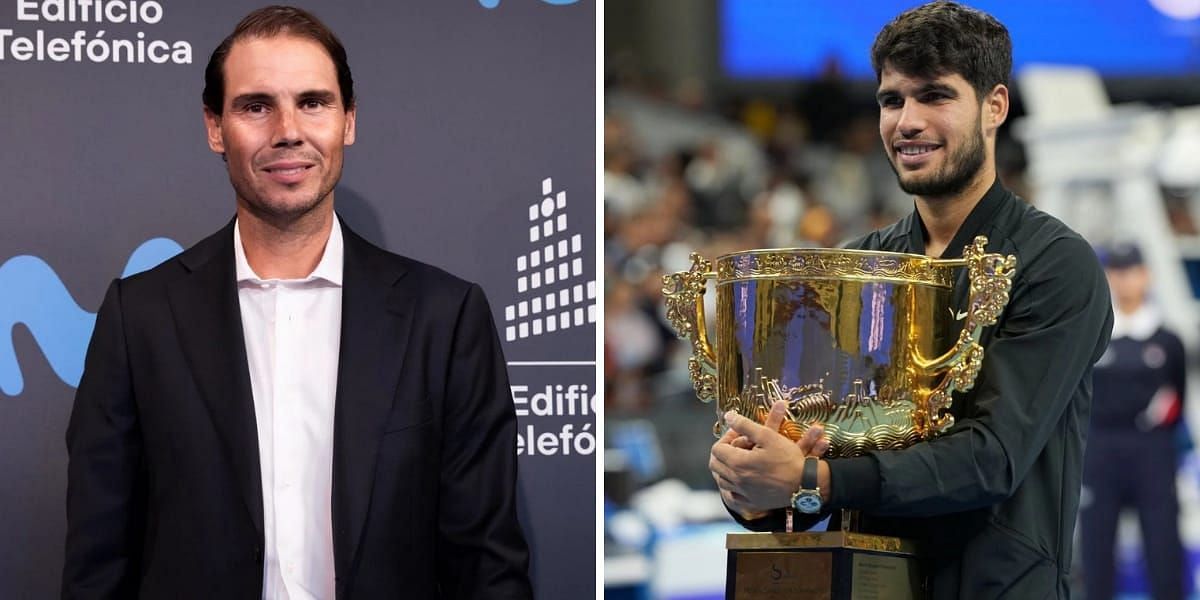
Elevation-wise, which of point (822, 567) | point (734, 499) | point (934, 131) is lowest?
point (822, 567)

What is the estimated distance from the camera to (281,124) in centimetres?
289

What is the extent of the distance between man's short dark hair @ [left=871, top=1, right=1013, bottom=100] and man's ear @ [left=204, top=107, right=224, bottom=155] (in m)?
1.27

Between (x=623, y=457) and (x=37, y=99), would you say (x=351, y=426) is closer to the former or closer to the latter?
(x=37, y=99)

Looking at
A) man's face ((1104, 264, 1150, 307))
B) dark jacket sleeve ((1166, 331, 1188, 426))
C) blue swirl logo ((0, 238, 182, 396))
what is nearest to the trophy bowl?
blue swirl logo ((0, 238, 182, 396))

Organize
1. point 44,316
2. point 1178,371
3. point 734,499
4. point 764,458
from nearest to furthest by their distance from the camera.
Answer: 1. point 764,458
2. point 734,499
3. point 44,316
4. point 1178,371

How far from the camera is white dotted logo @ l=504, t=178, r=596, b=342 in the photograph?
127 inches

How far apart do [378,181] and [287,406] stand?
1.86 ft

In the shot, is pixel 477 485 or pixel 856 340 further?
pixel 477 485

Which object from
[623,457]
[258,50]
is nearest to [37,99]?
[258,50]

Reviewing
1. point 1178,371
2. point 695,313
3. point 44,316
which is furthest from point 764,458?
point 1178,371

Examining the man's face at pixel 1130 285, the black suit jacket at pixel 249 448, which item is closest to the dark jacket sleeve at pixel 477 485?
the black suit jacket at pixel 249 448

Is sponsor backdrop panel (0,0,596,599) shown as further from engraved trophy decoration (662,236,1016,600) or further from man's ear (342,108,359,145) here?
engraved trophy decoration (662,236,1016,600)

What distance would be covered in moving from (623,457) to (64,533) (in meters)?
6.19

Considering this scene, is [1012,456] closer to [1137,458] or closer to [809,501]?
[809,501]
